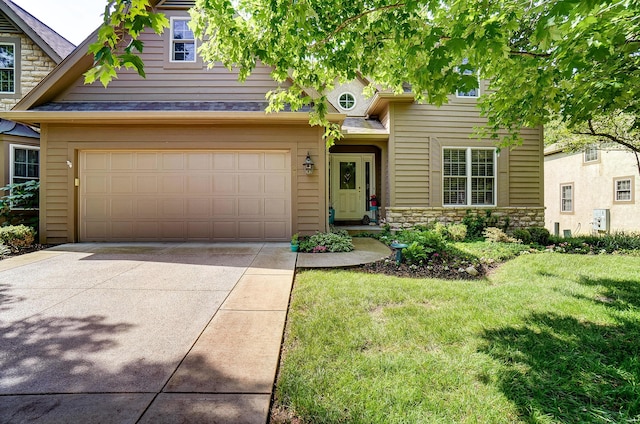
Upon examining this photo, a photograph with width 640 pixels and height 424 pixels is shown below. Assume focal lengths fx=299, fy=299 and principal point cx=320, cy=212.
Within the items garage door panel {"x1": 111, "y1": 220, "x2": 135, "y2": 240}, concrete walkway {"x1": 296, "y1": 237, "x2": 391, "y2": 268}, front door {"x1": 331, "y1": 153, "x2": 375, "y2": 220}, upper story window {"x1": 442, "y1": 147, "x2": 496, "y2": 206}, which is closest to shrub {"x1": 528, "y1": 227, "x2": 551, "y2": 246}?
upper story window {"x1": 442, "y1": 147, "x2": 496, "y2": 206}

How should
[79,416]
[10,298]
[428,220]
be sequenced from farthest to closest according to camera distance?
[428,220] → [10,298] → [79,416]

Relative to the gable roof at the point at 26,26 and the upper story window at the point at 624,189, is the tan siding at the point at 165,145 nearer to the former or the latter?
the gable roof at the point at 26,26

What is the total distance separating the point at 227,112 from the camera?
6730mm

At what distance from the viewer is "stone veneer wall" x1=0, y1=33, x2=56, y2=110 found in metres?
8.70

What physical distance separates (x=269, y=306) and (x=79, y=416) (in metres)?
1.85

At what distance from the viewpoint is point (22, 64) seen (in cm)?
875

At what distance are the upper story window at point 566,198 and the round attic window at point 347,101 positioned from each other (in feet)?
37.8

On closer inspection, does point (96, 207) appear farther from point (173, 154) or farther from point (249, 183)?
point (249, 183)

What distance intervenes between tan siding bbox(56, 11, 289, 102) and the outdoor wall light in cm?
198

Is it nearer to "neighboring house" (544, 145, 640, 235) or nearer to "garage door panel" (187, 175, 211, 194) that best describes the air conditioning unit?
"neighboring house" (544, 145, 640, 235)

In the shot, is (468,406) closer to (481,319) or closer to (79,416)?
(481,319)

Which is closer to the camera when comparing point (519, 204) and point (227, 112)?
point (227, 112)

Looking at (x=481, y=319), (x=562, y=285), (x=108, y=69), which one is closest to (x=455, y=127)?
(x=562, y=285)

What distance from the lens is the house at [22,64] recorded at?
8.42m
